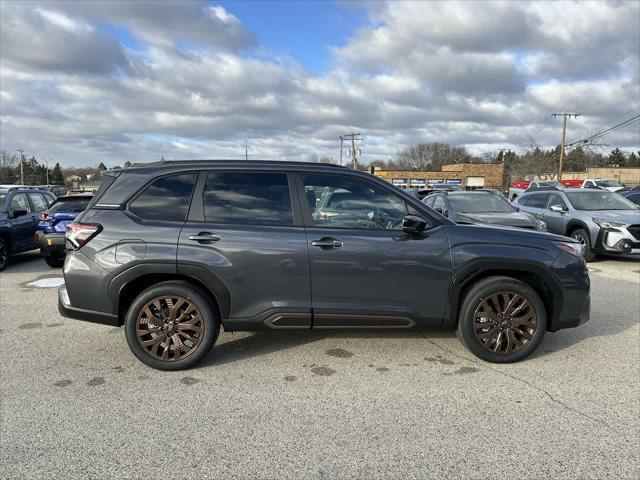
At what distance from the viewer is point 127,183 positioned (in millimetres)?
4008

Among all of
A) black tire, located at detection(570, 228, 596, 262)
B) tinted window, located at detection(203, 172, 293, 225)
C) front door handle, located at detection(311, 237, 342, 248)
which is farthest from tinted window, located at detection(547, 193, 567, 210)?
tinted window, located at detection(203, 172, 293, 225)

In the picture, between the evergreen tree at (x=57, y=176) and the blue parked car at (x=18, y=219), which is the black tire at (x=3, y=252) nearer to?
the blue parked car at (x=18, y=219)

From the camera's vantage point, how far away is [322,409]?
3248 millimetres

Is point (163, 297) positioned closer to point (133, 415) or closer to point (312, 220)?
point (133, 415)

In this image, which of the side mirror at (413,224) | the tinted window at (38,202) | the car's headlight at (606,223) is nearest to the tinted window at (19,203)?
the tinted window at (38,202)

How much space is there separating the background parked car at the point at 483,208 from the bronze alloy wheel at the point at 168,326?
6.38m

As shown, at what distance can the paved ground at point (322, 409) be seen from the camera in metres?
2.62

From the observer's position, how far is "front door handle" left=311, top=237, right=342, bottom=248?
3.81 m

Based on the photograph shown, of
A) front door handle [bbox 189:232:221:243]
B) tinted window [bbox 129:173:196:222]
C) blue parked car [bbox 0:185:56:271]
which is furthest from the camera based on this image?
blue parked car [bbox 0:185:56:271]

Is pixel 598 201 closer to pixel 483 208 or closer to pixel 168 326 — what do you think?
pixel 483 208

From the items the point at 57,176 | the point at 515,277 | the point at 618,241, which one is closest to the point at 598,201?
the point at 618,241

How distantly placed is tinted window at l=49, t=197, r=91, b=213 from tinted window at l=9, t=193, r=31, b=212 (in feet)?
3.87

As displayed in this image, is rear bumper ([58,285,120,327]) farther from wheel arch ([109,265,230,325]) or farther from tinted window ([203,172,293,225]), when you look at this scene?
tinted window ([203,172,293,225])

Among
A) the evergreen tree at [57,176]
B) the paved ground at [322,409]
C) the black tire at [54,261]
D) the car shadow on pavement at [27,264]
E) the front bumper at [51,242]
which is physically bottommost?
the paved ground at [322,409]
